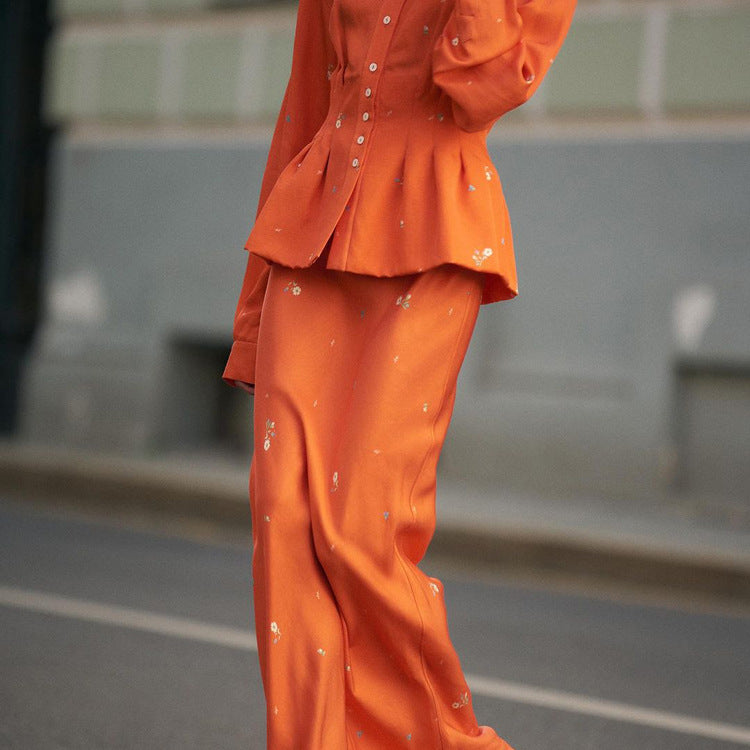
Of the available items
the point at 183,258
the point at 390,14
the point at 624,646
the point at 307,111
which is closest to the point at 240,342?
the point at 307,111

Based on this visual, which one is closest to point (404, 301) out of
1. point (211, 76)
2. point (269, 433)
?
point (269, 433)

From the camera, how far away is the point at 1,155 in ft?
31.6

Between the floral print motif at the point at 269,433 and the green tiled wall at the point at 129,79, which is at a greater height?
the green tiled wall at the point at 129,79

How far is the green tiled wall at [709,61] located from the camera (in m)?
7.24

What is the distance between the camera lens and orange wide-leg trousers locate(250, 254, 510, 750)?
97.0 inches

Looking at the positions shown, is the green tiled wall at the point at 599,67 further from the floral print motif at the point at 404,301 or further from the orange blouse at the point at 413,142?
the floral print motif at the point at 404,301

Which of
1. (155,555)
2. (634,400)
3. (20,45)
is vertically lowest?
(155,555)

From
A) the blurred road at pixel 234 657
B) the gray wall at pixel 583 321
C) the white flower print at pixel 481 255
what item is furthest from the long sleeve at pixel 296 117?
the gray wall at pixel 583 321

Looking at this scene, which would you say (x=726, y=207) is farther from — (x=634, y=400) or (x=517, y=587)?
(x=517, y=587)

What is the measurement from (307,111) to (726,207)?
498 cm

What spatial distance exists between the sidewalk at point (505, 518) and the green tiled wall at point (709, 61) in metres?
2.41

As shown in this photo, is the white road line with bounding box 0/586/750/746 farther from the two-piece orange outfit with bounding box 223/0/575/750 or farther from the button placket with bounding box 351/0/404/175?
the button placket with bounding box 351/0/404/175

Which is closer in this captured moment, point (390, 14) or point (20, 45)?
point (390, 14)

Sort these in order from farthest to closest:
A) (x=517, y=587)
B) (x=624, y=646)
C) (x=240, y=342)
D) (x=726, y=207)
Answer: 1. (x=726, y=207)
2. (x=517, y=587)
3. (x=624, y=646)
4. (x=240, y=342)
